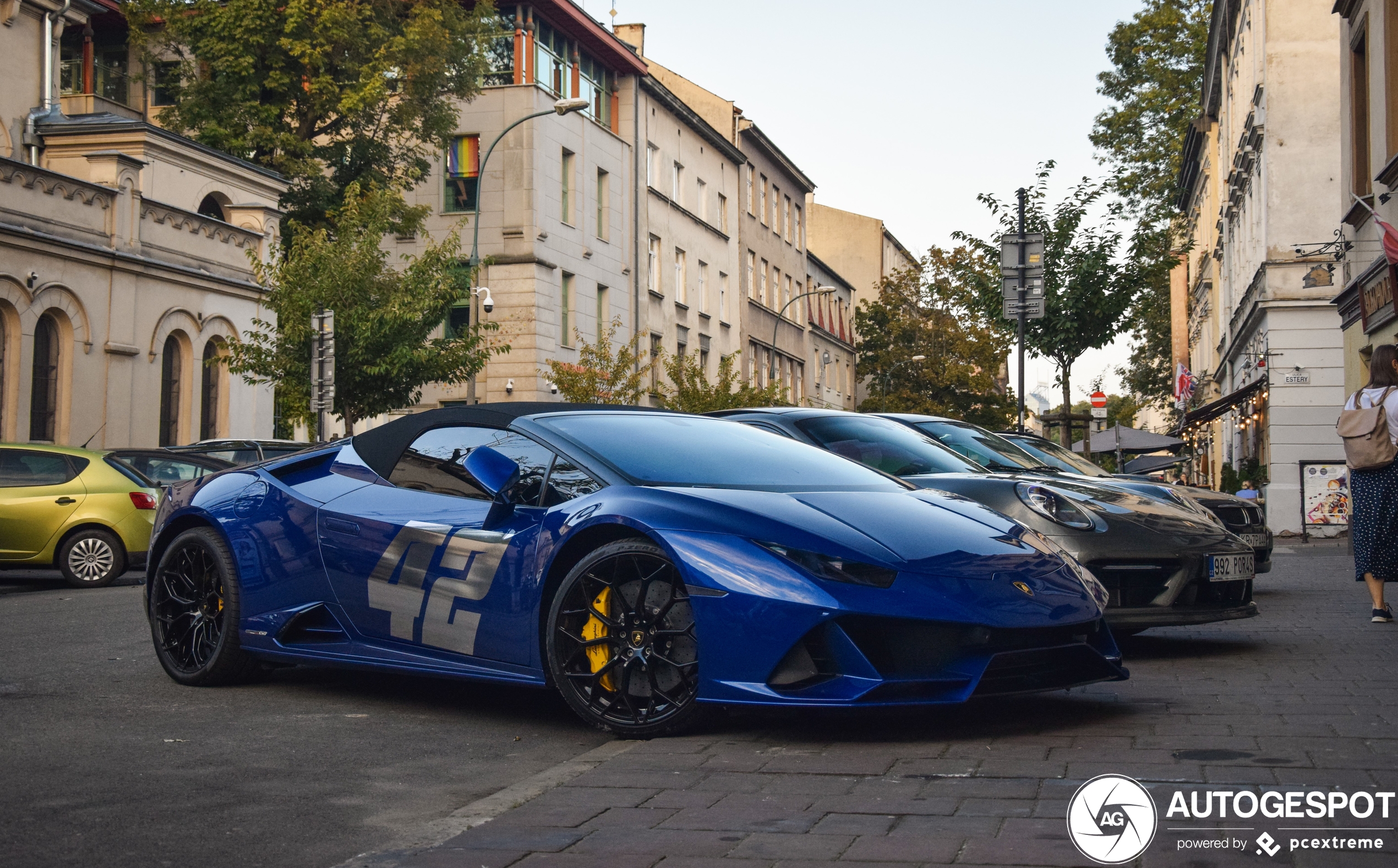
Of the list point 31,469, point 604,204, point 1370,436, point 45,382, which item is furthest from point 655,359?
point 1370,436

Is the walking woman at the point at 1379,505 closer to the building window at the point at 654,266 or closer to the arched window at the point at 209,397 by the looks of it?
the arched window at the point at 209,397

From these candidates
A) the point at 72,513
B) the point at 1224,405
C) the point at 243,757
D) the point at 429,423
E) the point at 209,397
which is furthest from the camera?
the point at 1224,405

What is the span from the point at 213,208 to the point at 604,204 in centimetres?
1566

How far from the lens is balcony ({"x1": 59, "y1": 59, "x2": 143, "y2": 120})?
3262 centimetres

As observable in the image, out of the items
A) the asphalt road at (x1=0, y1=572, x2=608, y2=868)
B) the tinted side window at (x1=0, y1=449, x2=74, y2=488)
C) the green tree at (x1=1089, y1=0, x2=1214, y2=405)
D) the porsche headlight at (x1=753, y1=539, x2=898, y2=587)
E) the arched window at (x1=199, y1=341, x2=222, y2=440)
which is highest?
the green tree at (x1=1089, y1=0, x2=1214, y2=405)

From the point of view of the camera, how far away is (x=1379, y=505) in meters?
9.75

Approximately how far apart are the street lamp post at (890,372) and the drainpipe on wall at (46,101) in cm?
4546

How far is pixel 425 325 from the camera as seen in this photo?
2886cm

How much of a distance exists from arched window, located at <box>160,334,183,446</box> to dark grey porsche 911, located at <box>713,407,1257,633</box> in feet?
69.2

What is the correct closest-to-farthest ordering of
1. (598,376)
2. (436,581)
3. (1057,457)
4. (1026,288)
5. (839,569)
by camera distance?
(839,569) < (436,581) < (1057,457) < (1026,288) < (598,376)

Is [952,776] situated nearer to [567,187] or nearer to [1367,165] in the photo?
[1367,165]

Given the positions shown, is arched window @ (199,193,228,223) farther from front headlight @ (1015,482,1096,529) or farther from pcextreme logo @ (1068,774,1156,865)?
pcextreme logo @ (1068,774,1156,865)

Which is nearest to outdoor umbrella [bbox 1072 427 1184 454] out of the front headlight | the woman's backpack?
the woman's backpack

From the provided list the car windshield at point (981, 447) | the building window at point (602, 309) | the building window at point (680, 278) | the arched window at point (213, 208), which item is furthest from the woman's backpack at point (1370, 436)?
the building window at point (680, 278)
